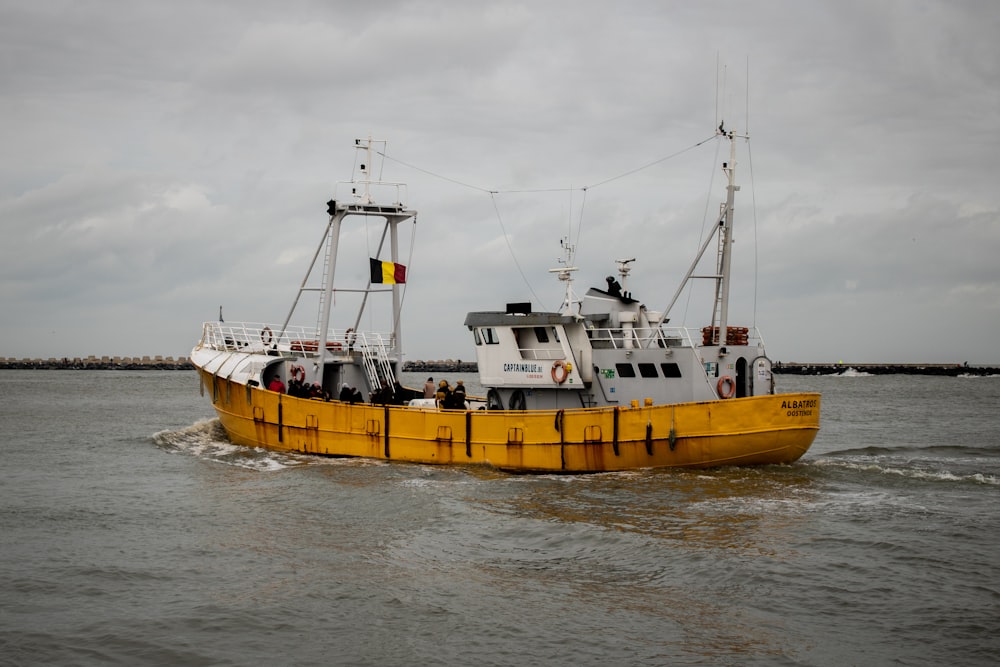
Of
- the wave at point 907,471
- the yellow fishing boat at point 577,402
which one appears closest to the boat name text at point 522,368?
the yellow fishing boat at point 577,402

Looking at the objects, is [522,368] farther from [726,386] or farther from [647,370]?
[726,386]

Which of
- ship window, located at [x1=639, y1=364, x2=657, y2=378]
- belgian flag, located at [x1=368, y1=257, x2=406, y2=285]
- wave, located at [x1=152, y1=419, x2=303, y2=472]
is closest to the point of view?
ship window, located at [x1=639, y1=364, x2=657, y2=378]

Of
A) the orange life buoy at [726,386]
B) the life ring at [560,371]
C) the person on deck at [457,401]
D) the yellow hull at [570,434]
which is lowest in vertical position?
the yellow hull at [570,434]

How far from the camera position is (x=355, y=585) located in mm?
12148

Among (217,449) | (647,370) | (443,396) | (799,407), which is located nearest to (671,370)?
(647,370)

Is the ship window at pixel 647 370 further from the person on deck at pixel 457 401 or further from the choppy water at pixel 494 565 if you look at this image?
the person on deck at pixel 457 401

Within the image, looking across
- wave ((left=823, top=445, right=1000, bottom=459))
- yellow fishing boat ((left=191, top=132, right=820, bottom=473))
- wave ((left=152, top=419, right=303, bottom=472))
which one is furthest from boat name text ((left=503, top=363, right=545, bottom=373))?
wave ((left=823, top=445, right=1000, bottom=459))

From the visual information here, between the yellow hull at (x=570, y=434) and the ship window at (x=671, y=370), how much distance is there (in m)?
1.84

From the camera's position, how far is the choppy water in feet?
32.8

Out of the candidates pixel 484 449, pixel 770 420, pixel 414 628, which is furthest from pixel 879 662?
pixel 484 449

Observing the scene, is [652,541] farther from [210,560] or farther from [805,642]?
[210,560]

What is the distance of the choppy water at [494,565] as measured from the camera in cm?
1000

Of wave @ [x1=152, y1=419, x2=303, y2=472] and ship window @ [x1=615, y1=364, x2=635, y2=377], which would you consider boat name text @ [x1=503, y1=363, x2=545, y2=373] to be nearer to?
ship window @ [x1=615, y1=364, x2=635, y2=377]

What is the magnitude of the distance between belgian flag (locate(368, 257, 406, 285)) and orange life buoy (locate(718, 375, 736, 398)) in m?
10.9
